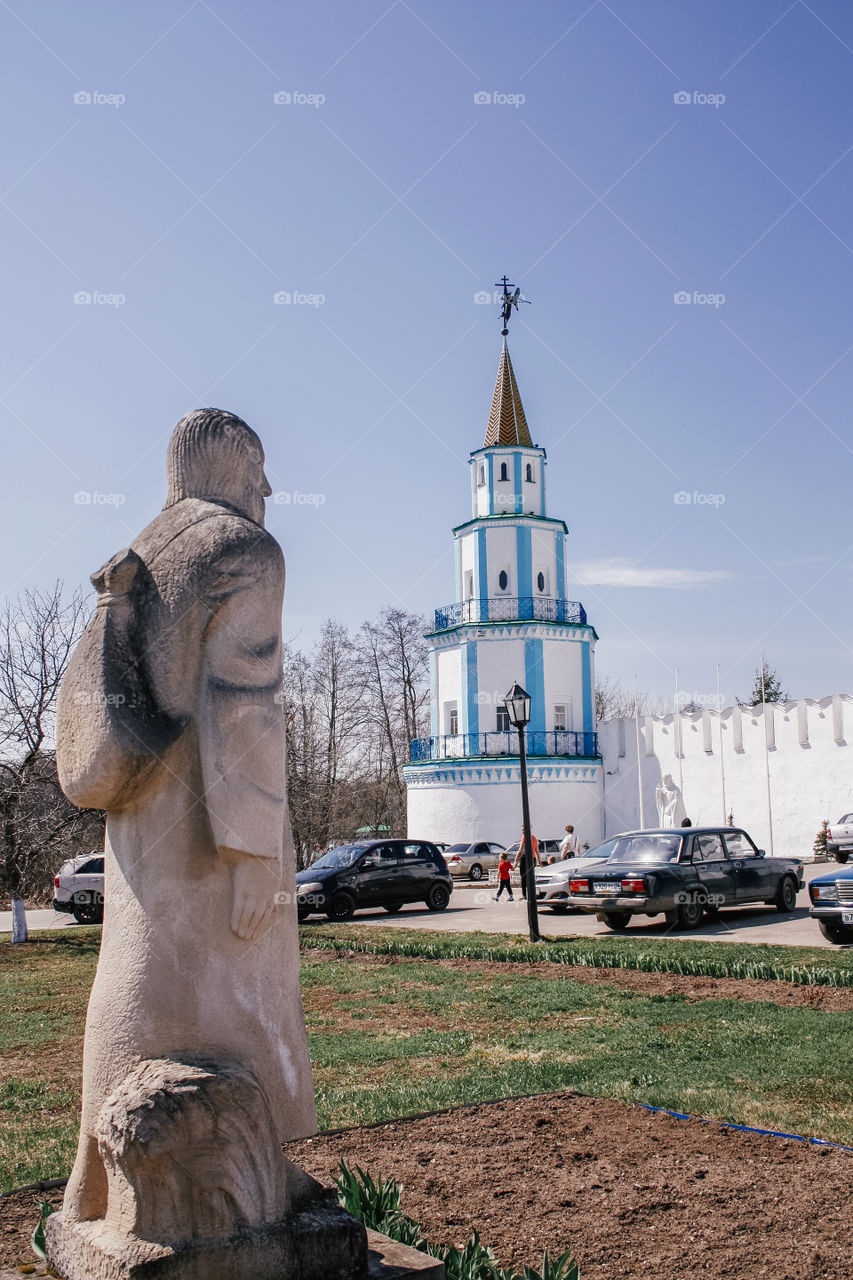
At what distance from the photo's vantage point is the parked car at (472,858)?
116 feet

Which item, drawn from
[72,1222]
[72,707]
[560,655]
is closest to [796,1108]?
[72,1222]

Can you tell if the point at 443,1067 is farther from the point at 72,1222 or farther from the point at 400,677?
the point at 400,677

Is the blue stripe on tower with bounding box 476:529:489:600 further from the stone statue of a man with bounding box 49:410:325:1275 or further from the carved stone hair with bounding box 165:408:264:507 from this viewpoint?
the stone statue of a man with bounding box 49:410:325:1275

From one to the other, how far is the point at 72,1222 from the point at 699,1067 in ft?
17.0

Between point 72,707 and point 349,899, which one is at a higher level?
point 72,707

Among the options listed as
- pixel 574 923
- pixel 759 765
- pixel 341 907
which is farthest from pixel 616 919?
pixel 759 765

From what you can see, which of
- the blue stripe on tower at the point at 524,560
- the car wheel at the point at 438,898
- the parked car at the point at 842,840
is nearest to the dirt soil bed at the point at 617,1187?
the car wheel at the point at 438,898

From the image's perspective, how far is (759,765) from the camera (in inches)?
1283

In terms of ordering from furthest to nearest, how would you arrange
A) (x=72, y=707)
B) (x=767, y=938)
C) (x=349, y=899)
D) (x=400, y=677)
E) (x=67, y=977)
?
(x=400, y=677) < (x=349, y=899) < (x=767, y=938) < (x=67, y=977) < (x=72, y=707)

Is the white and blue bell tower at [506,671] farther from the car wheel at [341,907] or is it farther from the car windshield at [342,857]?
the car wheel at [341,907]

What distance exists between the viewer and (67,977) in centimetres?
1414

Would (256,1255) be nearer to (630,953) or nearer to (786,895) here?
(630,953)

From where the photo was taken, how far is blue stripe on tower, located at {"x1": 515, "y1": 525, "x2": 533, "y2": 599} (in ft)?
136

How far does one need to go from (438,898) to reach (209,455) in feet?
68.1
